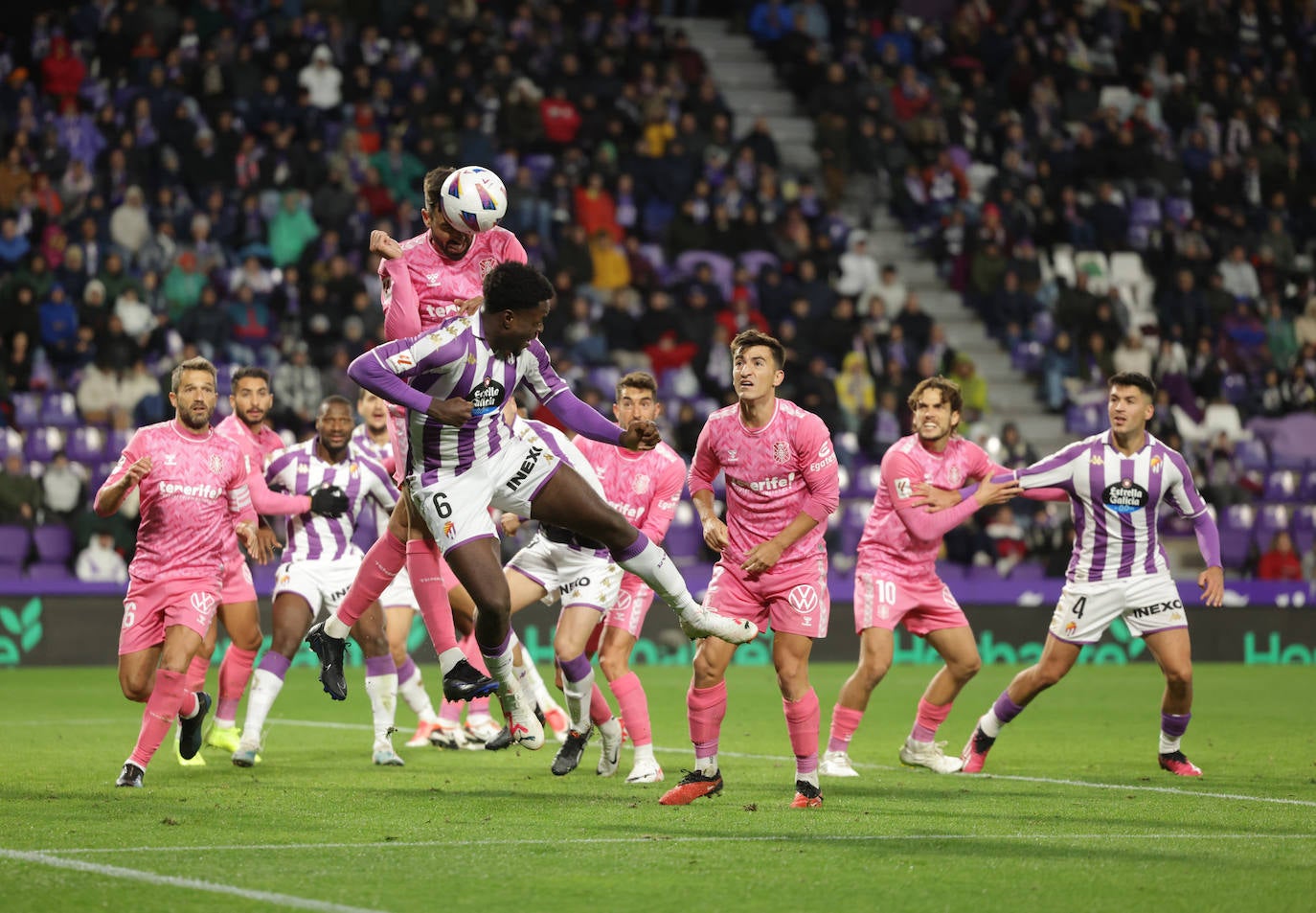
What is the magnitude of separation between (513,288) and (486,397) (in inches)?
20.5

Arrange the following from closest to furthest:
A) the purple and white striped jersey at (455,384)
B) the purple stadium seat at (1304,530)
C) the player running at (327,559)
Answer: the purple and white striped jersey at (455,384), the player running at (327,559), the purple stadium seat at (1304,530)

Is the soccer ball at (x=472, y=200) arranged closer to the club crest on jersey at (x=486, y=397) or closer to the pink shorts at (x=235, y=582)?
the club crest on jersey at (x=486, y=397)

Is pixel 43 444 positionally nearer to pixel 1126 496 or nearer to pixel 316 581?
pixel 316 581

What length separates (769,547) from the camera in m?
8.93

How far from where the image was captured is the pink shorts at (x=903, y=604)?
10836 millimetres

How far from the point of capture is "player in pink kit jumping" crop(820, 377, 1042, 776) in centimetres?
1066

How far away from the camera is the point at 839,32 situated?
95.0ft

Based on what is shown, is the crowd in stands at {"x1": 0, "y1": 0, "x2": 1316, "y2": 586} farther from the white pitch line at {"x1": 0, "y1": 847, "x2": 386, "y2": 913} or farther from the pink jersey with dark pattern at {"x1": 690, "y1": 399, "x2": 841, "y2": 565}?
the white pitch line at {"x1": 0, "y1": 847, "x2": 386, "y2": 913}

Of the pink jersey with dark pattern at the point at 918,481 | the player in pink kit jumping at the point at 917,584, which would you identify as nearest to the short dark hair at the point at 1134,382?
the player in pink kit jumping at the point at 917,584

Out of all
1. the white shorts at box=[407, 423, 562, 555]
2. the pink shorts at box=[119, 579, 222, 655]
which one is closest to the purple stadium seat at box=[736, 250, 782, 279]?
the pink shorts at box=[119, 579, 222, 655]

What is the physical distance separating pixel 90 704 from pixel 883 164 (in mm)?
15389

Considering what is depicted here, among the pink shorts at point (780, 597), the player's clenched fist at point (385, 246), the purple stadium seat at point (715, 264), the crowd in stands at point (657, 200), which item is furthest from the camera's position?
the purple stadium seat at point (715, 264)

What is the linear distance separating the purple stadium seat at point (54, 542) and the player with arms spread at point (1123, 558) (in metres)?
10.8

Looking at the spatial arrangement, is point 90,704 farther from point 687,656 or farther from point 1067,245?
point 1067,245
